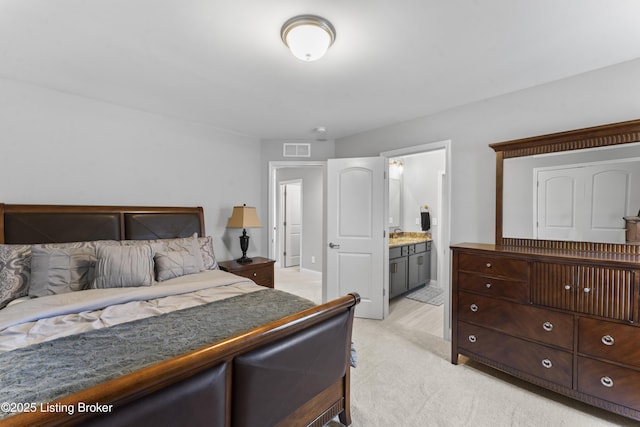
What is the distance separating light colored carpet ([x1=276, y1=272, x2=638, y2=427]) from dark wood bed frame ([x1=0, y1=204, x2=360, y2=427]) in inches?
14.4

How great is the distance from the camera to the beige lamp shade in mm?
3482

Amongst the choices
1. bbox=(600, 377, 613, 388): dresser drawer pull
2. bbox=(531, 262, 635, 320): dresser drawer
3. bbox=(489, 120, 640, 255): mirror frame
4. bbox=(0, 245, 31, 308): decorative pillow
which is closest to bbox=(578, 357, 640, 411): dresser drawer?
bbox=(600, 377, 613, 388): dresser drawer pull

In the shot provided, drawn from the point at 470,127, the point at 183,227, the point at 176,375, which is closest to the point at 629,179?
the point at 470,127

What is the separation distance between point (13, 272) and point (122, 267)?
0.68 meters

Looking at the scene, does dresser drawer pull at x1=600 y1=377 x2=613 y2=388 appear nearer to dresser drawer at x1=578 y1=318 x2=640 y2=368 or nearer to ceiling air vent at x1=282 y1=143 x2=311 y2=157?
dresser drawer at x1=578 y1=318 x2=640 y2=368

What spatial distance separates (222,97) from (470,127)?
2444 mm

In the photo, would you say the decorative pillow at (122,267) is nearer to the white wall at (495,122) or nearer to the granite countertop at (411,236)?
the white wall at (495,122)

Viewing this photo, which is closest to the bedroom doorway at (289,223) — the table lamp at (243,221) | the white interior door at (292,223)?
the white interior door at (292,223)

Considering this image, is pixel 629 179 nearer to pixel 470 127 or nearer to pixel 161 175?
pixel 470 127

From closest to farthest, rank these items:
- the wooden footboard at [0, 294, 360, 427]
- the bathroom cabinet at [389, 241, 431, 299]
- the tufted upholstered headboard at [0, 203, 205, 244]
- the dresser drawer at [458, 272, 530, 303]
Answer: the wooden footboard at [0, 294, 360, 427] < the dresser drawer at [458, 272, 530, 303] < the tufted upholstered headboard at [0, 203, 205, 244] < the bathroom cabinet at [389, 241, 431, 299]

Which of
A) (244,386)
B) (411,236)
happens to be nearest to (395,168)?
(411,236)

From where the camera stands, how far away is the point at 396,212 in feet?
17.2

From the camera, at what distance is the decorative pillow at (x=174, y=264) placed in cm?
241

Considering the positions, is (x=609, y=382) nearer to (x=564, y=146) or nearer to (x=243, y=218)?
(x=564, y=146)
